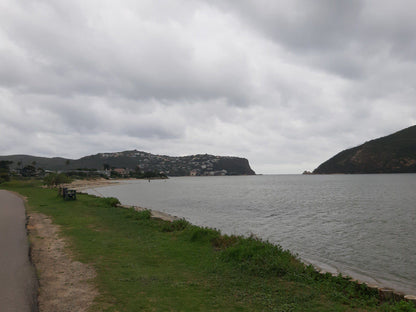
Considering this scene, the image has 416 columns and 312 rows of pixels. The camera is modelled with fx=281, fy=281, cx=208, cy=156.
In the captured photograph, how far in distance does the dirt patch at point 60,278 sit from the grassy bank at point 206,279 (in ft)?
1.05

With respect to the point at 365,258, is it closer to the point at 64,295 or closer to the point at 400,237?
→ the point at 400,237

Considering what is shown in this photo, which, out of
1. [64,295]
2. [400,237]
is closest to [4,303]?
[64,295]

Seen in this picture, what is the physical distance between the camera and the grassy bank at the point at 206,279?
639 cm

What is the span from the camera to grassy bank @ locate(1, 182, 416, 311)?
639 cm

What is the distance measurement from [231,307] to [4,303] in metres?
4.83

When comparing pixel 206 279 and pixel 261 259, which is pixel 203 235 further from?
pixel 206 279

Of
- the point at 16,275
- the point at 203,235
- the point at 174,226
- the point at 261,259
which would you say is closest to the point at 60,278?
the point at 16,275

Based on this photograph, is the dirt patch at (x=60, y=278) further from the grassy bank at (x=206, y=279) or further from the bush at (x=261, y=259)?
the bush at (x=261, y=259)

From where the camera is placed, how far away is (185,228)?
51.4ft

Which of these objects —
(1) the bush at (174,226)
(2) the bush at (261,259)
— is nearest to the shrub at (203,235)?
(1) the bush at (174,226)

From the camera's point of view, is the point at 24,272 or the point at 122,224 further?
the point at 122,224

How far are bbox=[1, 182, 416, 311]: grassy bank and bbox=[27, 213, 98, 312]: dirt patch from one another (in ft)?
1.05

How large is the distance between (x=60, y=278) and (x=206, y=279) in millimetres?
3978

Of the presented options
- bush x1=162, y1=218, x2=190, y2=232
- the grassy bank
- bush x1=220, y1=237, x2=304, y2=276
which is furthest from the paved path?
bush x1=162, y1=218, x2=190, y2=232
